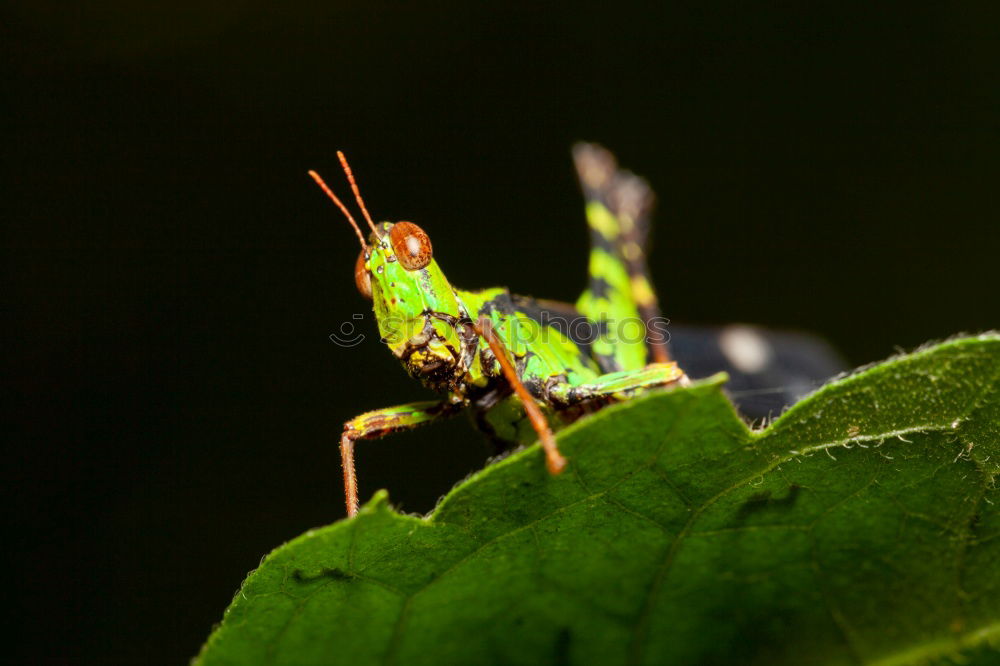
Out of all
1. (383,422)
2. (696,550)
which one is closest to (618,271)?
(383,422)

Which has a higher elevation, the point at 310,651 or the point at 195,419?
the point at 195,419

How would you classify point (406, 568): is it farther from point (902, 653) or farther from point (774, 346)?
point (774, 346)

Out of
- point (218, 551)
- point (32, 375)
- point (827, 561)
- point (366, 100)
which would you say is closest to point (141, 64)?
point (366, 100)

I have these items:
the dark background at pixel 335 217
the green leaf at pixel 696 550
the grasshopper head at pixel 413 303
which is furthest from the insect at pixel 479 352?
the dark background at pixel 335 217

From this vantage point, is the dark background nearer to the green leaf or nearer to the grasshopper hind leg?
the grasshopper hind leg

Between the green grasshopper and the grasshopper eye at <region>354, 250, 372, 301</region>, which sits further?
the grasshopper eye at <region>354, 250, 372, 301</region>

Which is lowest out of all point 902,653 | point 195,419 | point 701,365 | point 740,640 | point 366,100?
point 902,653

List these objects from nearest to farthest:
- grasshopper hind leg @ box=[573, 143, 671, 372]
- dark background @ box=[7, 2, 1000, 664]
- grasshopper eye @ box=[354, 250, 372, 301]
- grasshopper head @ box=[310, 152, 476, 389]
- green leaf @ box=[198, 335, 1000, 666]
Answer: green leaf @ box=[198, 335, 1000, 666]
grasshopper head @ box=[310, 152, 476, 389]
grasshopper eye @ box=[354, 250, 372, 301]
grasshopper hind leg @ box=[573, 143, 671, 372]
dark background @ box=[7, 2, 1000, 664]

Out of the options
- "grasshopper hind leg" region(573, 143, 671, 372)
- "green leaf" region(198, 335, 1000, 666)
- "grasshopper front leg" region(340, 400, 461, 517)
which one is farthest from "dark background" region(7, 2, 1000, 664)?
"green leaf" region(198, 335, 1000, 666)
